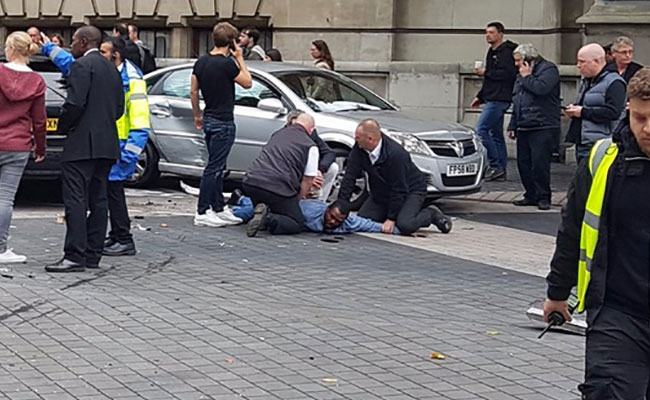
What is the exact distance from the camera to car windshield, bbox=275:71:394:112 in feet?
48.1

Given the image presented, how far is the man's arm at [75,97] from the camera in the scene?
31.2 feet

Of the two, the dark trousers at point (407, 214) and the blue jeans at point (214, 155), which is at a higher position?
the blue jeans at point (214, 155)

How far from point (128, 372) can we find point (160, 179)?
9.57 meters

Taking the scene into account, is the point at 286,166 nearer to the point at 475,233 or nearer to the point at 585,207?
the point at 475,233

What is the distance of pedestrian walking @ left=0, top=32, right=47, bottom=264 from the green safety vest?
5.77 m

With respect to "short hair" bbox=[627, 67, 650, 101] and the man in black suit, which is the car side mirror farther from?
"short hair" bbox=[627, 67, 650, 101]

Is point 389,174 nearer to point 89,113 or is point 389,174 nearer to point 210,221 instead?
point 210,221

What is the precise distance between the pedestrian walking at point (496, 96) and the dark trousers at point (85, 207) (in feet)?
24.2

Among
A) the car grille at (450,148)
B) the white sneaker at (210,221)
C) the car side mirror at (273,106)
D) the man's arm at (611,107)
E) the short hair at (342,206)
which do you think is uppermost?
the man's arm at (611,107)

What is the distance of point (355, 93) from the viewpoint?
15.3 m

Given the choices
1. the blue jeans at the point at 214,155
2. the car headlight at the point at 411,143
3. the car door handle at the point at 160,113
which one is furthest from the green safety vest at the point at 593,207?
the car door handle at the point at 160,113

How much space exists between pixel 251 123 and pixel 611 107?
4.06 metres

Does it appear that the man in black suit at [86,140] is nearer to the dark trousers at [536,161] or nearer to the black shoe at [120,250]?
the black shoe at [120,250]

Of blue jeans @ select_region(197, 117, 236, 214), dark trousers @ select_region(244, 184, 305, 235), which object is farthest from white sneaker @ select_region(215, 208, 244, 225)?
dark trousers @ select_region(244, 184, 305, 235)
